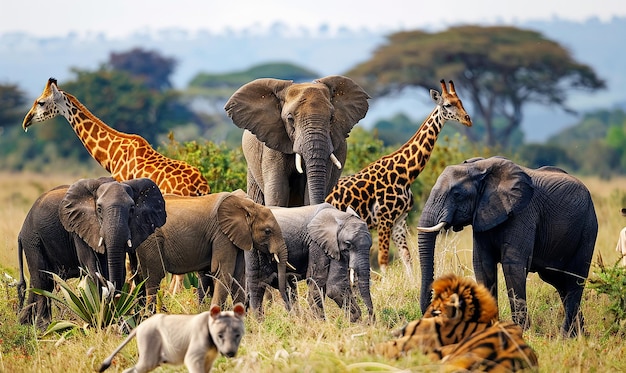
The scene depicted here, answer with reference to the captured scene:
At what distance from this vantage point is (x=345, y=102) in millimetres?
11445

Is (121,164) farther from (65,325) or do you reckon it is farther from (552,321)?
(552,321)

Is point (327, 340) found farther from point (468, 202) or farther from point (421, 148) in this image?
point (421, 148)

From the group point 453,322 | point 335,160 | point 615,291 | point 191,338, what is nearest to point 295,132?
point 335,160

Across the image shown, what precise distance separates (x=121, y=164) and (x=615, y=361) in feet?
19.1

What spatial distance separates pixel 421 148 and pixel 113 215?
4765 mm

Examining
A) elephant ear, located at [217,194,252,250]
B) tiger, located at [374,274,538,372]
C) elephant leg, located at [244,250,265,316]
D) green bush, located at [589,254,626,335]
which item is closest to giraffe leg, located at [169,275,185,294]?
elephant leg, located at [244,250,265,316]

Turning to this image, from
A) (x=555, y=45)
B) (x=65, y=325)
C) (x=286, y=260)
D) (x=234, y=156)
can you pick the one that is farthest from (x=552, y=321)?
(x=555, y=45)

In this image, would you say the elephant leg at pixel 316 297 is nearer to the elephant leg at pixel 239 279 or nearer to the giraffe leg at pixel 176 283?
the elephant leg at pixel 239 279

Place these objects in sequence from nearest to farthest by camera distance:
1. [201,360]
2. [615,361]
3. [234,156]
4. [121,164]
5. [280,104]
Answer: [201,360] → [615,361] → [280,104] → [121,164] → [234,156]

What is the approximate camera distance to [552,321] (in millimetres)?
9711

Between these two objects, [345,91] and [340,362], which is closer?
[340,362]

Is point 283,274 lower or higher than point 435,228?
lower

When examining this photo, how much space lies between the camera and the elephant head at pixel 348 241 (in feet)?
29.8

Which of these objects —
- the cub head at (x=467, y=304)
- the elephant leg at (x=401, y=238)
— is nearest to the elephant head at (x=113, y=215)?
the cub head at (x=467, y=304)
